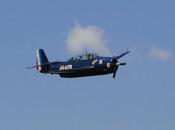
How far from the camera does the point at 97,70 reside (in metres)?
133

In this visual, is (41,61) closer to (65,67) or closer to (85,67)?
(65,67)

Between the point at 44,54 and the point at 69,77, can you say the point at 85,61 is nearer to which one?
the point at 69,77

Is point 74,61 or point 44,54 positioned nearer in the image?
point 74,61

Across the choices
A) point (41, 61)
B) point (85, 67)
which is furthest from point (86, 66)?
point (41, 61)

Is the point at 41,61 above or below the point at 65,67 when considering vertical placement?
above

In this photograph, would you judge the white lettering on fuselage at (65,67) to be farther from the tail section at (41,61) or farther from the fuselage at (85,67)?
the tail section at (41,61)

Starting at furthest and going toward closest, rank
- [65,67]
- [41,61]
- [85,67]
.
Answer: [41,61]
[65,67]
[85,67]

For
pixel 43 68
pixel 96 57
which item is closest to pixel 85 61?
pixel 96 57

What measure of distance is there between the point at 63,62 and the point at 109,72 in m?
11.4

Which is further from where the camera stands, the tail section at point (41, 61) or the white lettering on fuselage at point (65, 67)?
the tail section at point (41, 61)

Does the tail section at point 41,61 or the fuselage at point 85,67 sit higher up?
the tail section at point 41,61

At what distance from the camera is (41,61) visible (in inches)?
5960

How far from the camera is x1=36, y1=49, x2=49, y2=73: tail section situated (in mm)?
143875

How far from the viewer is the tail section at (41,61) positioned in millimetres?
143875
